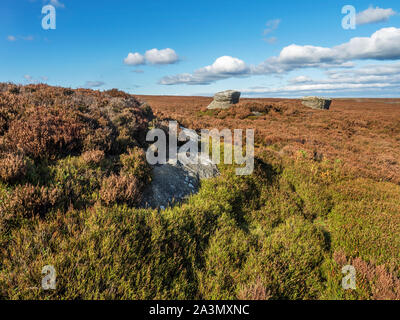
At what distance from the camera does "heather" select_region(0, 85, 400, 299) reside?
2.87 meters

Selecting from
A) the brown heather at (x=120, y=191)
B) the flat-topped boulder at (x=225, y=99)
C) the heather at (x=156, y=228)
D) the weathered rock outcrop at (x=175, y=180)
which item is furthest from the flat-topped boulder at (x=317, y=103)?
the brown heather at (x=120, y=191)

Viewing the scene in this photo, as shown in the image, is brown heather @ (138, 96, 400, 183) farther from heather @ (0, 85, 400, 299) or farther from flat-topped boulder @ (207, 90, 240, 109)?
heather @ (0, 85, 400, 299)

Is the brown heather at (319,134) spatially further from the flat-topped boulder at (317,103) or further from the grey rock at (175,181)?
the flat-topped boulder at (317,103)

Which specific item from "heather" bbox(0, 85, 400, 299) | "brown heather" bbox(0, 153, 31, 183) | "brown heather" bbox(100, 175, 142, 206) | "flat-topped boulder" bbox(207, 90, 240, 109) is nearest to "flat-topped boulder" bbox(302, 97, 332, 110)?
"flat-topped boulder" bbox(207, 90, 240, 109)

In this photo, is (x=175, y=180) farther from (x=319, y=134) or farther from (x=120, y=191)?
(x=319, y=134)

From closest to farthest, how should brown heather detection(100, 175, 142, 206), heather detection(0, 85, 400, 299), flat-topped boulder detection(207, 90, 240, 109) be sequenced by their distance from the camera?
1. heather detection(0, 85, 400, 299)
2. brown heather detection(100, 175, 142, 206)
3. flat-topped boulder detection(207, 90, 240, 109)

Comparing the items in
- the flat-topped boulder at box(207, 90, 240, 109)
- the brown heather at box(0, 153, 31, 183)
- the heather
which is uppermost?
the flat-topped boulder at box(207, 90, 240, 109)

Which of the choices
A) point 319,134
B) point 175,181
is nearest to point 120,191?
point 175,181

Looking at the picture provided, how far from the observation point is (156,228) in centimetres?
→ 374

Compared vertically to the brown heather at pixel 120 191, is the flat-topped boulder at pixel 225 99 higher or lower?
higher

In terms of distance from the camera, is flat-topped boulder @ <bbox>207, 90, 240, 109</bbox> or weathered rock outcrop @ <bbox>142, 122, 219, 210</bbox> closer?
weathered rock outcrop @ <bbox>142, 122, 219, 210</bbox>

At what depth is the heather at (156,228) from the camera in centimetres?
287

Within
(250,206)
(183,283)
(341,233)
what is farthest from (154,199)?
(341,233)

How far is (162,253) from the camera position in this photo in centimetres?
343
